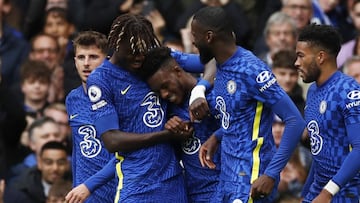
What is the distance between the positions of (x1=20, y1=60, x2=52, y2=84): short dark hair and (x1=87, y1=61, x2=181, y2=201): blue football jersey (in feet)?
18.0

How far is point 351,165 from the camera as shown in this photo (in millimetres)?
8742

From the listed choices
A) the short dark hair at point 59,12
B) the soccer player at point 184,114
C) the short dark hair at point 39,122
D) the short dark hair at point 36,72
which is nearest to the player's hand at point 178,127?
the soccer player at point 184,114

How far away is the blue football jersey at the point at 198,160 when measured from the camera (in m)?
9.48

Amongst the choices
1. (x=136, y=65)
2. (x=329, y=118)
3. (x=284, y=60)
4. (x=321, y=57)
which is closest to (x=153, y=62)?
(x=136, y=65)

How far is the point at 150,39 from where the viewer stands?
927 cm

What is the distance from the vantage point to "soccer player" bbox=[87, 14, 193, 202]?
30.3 ft

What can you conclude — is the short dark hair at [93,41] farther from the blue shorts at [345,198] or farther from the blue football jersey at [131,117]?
the blue shorts at [345,198]

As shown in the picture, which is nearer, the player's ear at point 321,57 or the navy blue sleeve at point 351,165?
the navy blue sleeve at point 351,165

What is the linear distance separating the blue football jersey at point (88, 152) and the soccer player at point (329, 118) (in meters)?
1.76

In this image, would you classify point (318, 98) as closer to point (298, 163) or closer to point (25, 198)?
point (298, 163)

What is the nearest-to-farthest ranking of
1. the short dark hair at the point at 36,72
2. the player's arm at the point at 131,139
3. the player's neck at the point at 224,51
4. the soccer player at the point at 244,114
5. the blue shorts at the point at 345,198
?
the soccer player at the point at 244,114 → the blue shorts at the point at 345,198 → the player's neck at the point at 224,51 → the player's arm at the point at 131,139 → the short dark hair at the point at 36,72

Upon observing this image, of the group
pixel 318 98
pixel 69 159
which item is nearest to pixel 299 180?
pixel 69 159

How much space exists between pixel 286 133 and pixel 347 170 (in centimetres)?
48

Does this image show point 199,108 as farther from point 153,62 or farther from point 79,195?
point 79,195
